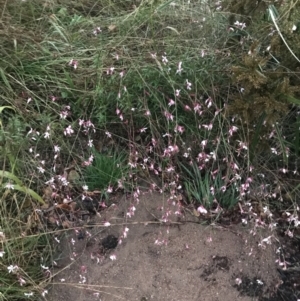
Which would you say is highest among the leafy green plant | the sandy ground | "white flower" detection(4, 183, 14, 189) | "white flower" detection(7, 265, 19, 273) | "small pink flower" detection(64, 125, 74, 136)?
"small pink flower" detection(64, 125, 74, 136)

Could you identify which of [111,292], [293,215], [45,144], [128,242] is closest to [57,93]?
[45,144]

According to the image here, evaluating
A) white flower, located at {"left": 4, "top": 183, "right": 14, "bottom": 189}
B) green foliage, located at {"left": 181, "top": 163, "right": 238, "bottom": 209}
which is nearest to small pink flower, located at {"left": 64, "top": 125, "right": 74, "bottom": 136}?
white flower, located at {"left": 4, "top": 183, "right": 14, "bottom": 189}

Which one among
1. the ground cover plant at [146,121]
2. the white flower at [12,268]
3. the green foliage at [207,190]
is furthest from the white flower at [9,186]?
the green foliage at [207,190]

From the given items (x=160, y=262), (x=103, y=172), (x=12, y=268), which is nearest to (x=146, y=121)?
(x=103, y=172)

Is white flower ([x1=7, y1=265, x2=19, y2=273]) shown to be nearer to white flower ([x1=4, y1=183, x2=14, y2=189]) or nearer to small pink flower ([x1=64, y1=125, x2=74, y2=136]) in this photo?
white flower ([x1=4, y1=183, x2=14, y2=189])

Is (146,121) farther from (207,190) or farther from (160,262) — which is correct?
(160,262)

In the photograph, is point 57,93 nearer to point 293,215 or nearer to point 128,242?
point 128,242
